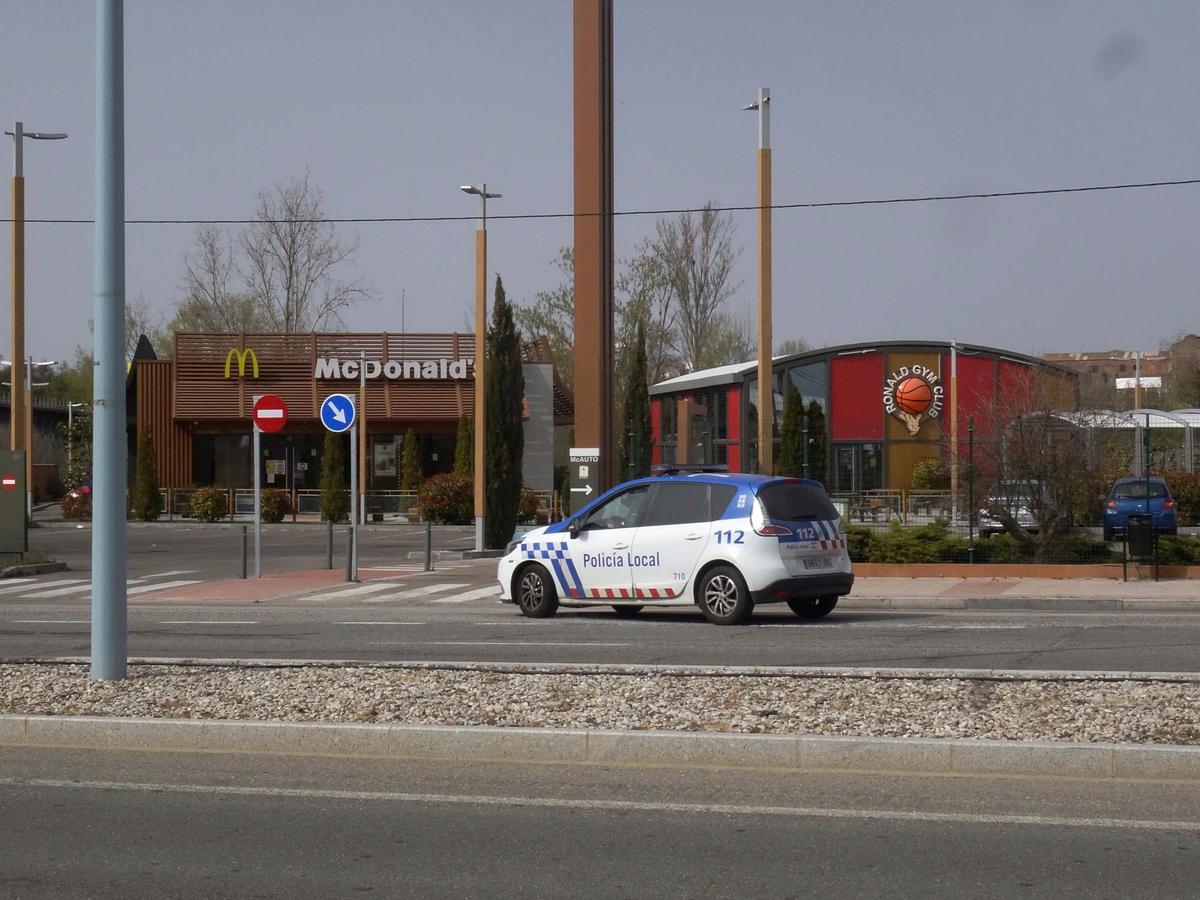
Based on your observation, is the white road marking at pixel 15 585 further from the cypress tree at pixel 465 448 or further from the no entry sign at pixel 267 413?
the cypress tree at pixel 465 448

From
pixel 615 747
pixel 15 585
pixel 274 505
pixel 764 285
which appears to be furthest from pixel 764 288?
pixel 274 505

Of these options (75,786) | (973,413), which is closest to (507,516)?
(973,413)

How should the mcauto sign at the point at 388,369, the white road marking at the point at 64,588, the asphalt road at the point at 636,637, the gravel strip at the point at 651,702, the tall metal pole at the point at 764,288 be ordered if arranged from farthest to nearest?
the mcauto sign at the point at 388,369
the tall metal pole at the point at 764,288
the white road marking at the point at 64,588
the asphalt road at the point at 636,637
the gravel strip at the point at 651,702

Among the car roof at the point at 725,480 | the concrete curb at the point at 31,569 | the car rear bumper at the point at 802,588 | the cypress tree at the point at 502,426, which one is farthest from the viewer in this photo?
the cypress tree at the point at 502,426

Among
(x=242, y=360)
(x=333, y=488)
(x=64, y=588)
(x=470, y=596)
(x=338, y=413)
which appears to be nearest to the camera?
(x=470, y=596)

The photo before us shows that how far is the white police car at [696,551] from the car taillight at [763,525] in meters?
0.01

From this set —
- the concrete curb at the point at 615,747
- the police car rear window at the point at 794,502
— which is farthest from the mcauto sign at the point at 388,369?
the concrete curb at the point at 615,747

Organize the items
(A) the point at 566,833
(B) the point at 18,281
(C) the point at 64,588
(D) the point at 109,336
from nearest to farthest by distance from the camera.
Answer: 1. (A) the point at 566,833
2. (D) the point at 109,336
3. (C) the point at 64,588
4. (B) the point at 18,281

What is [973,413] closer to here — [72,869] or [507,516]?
[507,516]

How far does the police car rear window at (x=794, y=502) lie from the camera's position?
1563 cm

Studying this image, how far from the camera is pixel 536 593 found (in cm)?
1712

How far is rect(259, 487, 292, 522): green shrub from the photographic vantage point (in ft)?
155

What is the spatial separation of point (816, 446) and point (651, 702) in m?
34.4

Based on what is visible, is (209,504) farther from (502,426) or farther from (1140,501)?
(1140,501)
